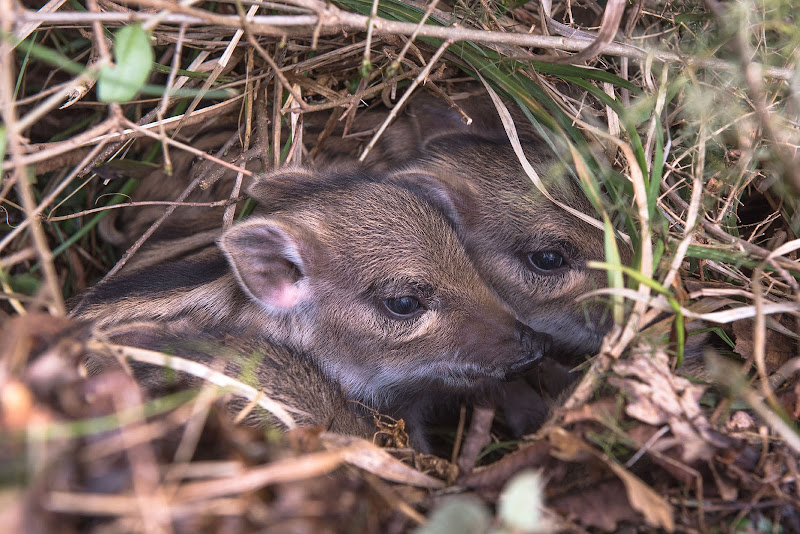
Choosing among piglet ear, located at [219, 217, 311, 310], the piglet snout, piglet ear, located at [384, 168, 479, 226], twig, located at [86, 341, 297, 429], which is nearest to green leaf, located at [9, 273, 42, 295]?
piglet ear, located at [219, 217, 311, 310]

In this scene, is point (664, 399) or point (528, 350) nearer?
point (664, 399)

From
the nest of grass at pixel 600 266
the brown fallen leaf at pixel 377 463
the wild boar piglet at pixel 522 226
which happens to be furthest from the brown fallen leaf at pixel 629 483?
the wild boar piglet at pixel 522 226

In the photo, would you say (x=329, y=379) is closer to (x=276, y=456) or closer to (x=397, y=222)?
(x=397, y=222)

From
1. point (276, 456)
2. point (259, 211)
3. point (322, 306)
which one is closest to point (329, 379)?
point (322, 306)

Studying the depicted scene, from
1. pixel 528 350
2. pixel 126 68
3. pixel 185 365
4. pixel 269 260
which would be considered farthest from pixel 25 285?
pixel 528 350

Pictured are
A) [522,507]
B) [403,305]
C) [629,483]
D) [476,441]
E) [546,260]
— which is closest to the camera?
[522,507]

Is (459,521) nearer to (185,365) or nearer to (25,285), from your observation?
(185,365)

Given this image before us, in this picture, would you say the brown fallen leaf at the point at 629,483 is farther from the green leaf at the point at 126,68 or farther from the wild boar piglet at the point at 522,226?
the green leaf at the point at 126,68
